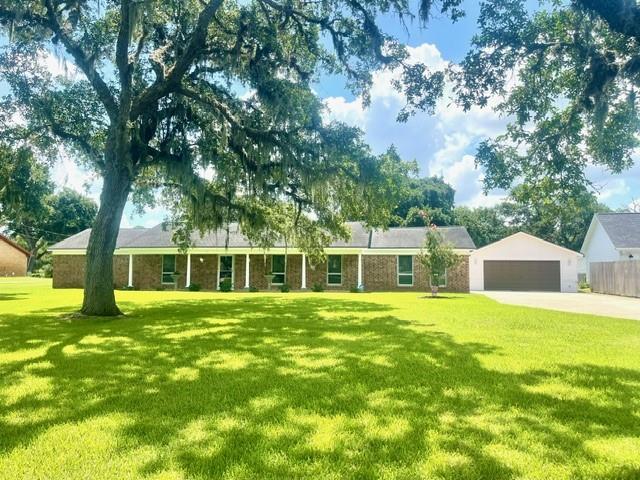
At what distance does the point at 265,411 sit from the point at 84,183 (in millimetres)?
15400

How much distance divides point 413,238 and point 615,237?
37.4ft

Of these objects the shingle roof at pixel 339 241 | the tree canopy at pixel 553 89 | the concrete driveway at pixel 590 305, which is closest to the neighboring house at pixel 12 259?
the shingle roof at pixel 339 241

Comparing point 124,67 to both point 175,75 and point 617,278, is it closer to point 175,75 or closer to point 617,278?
point 175,75

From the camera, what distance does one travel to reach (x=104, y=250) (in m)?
11.3

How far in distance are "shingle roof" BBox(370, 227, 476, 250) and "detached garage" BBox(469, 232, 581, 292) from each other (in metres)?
2.12

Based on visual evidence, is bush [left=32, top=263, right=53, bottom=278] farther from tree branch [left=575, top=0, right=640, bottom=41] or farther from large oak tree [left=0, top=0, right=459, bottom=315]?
tree branch [left=575, top=0, right=640, bottom=41]

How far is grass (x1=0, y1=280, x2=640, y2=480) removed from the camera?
9.57ft

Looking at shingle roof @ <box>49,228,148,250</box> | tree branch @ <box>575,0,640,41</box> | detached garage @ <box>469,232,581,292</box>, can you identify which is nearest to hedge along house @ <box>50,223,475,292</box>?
shingle roof @ <box>49,228,148,250</box>

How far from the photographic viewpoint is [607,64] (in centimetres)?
631

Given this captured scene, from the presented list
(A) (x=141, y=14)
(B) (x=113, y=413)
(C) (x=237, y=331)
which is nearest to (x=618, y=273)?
(C) (x=237, y=331)

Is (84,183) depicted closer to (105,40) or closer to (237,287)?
(105,40)

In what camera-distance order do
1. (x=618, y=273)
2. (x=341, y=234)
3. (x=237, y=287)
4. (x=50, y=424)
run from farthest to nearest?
(x=237, y=287), (x=618, y=273), (x=341, y=234), (x=50, y=424)

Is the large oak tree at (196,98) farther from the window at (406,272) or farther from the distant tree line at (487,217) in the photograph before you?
the distant tree line at (487,217)

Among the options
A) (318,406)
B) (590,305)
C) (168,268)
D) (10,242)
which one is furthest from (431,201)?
(318,406)
